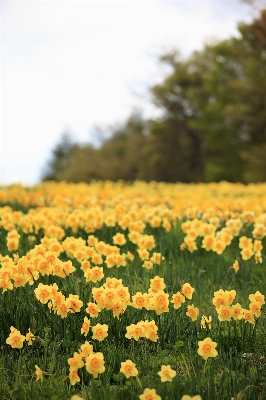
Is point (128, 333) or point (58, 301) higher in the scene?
point (58, 301)

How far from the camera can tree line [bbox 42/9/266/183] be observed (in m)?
29.0

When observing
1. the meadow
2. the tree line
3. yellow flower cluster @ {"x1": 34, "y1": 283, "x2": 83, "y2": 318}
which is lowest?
the meadow

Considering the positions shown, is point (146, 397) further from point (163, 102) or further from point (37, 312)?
point (163, 102)

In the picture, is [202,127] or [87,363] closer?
[87,363]

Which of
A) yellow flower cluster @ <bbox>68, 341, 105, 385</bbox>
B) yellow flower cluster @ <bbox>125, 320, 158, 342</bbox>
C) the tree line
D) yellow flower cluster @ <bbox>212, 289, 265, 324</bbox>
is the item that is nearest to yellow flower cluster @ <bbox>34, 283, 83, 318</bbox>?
yellow flower cluster @ <bbox>125, 320, 158, 342</bbox>

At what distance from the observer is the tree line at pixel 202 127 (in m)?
29.0

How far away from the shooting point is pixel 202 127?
1273 inches

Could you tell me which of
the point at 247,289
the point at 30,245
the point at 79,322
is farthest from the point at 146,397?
the point at 30,245

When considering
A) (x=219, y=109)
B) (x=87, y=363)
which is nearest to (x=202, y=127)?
(x=219, y=109)

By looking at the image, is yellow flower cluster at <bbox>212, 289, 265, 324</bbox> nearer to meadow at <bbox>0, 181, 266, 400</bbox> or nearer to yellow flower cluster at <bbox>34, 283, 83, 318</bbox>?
meadow at <bbox>0, 181, 266, 400</bbox>

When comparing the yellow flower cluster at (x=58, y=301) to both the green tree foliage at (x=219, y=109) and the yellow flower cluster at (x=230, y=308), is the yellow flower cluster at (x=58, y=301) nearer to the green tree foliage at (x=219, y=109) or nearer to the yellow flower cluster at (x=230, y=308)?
the yellow flower cluster at (x=230, y=308)

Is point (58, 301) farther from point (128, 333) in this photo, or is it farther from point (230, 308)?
point (230, 308)

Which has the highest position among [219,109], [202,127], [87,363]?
[219,109]

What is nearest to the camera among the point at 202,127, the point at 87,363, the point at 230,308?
the point at 87,363
